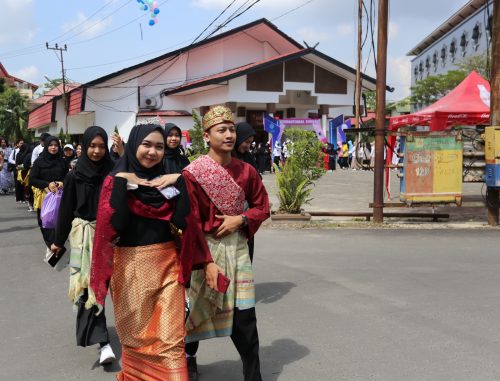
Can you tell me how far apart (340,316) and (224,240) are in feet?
7.15

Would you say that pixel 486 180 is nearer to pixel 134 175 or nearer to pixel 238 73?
pixel 134 175

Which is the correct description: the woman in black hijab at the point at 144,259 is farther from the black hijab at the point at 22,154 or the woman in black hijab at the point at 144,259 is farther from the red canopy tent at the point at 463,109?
the black hijab at the point at 22,154

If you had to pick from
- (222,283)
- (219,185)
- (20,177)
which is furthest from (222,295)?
(20,177)

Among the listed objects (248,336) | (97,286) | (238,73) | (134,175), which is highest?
(238,73)

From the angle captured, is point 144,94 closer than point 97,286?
No

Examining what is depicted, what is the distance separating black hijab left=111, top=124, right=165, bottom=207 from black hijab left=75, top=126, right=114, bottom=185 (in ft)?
4.14

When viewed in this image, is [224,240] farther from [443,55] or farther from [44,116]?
[443,55]

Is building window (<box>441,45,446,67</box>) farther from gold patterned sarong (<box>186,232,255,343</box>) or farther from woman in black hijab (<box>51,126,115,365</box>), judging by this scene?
gold patterned sarong (<box>186,232,255,343</box>)

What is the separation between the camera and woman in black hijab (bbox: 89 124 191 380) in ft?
11.1

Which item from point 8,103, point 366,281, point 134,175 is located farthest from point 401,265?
point 8,103

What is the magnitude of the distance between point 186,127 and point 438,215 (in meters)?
19.6

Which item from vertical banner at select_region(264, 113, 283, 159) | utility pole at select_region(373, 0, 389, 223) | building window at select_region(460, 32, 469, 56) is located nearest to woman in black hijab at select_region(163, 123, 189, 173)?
utility pole at select_region(373, 0, 389, 223)

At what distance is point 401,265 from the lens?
25.4ft

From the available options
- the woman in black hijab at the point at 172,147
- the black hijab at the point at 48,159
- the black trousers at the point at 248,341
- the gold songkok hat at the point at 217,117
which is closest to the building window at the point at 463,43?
the black hijab at the point at 48,159
